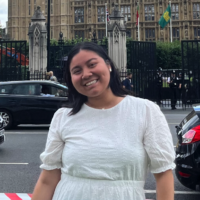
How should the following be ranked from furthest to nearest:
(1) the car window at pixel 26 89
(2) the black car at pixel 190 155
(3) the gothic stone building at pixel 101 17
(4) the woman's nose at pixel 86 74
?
(3) the gothic stone building at pixel 101 17 → (1) the car window at pixel 26 89 → (2) the black car at pixel 190 155 → (4) the woman's nose at pixel 86 74

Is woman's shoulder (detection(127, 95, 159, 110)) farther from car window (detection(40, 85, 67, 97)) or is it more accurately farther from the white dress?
car window (detection(40, 85, 67, 97))

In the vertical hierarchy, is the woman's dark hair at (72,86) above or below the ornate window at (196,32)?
below

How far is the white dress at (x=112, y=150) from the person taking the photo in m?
1.77

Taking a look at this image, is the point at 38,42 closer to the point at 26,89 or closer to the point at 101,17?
the point at 26,89

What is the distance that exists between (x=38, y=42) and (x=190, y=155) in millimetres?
17114

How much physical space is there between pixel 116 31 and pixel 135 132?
19.4 metres

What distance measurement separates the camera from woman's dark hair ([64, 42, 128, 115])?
197 centimetres

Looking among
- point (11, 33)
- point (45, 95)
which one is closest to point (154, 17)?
point (11, 33)

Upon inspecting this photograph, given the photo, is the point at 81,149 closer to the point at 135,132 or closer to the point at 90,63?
the point at 135,132

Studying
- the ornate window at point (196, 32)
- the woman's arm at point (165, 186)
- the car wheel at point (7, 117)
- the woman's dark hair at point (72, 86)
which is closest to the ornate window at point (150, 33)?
the ornate window at point (196, 32)

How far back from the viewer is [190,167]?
4.53 metres

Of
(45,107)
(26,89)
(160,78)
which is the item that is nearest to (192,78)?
(160,78)

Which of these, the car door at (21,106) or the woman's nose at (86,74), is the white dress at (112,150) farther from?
the car door at (21,106)

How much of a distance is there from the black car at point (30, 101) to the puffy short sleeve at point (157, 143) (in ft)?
32.5
